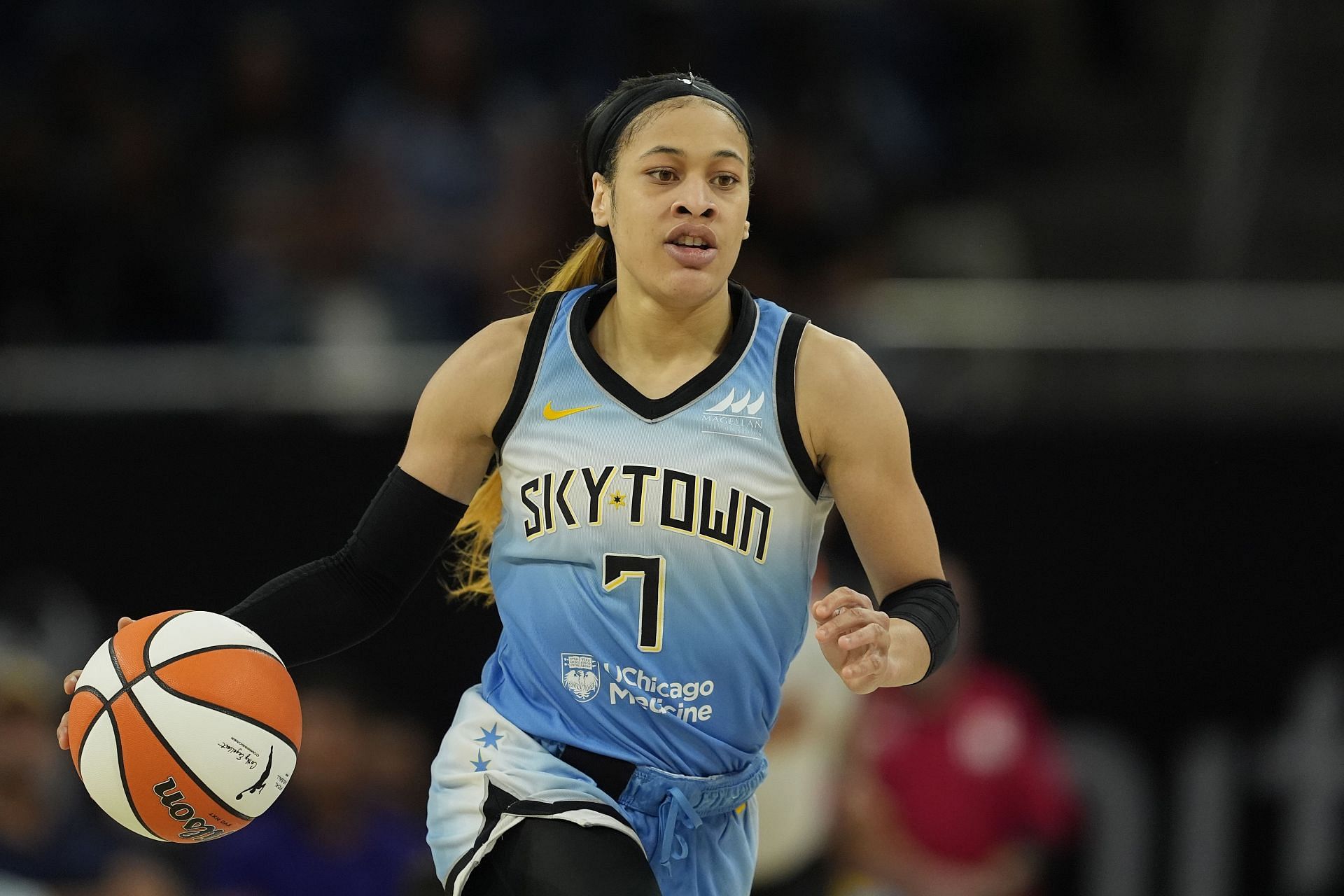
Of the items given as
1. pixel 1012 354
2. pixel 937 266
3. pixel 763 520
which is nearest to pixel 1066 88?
pixel 937 266

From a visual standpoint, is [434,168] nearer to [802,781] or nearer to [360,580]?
[802,781]

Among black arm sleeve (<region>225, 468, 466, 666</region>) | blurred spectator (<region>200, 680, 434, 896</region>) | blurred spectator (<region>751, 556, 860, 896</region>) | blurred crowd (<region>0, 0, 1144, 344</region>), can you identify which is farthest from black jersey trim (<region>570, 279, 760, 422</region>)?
blurred crowd (<region>0, 0, 1144, 344</region>)

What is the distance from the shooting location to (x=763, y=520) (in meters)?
3.85

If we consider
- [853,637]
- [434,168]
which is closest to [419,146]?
[434,168]

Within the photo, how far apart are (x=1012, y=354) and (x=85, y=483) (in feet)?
13.4

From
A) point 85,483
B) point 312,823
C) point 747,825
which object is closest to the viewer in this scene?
point 747,825

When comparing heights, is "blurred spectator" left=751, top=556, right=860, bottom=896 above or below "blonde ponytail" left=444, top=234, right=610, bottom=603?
below

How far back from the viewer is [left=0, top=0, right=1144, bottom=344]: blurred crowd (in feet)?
29.4

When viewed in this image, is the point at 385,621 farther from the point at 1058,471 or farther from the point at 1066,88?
the point at 1066,88

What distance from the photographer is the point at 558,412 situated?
12.9 feet

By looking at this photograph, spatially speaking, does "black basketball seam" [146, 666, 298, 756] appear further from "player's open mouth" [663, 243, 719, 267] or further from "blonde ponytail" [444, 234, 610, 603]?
"player's open mouth" [663, 243, 719, 267]

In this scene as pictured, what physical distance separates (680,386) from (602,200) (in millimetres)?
448

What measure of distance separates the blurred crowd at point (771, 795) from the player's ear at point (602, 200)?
11.0ft

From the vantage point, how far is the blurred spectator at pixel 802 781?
275 inches
